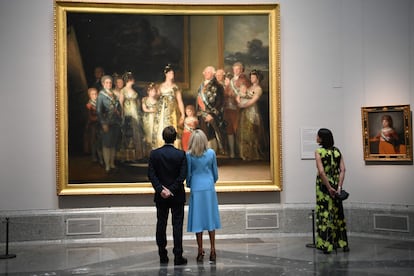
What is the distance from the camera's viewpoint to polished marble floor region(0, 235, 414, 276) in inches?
339

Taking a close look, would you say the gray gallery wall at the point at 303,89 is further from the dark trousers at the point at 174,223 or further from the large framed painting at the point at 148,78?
the dark trousers at the point at 174,223

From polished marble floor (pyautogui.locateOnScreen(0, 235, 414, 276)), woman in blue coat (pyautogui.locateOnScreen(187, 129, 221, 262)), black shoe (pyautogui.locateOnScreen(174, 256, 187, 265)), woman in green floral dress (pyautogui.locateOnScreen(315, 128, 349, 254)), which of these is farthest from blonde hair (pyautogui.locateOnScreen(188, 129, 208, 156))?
woman in green floral dress (pyautogui.locateOnScreen(315, 128, 349, 254))

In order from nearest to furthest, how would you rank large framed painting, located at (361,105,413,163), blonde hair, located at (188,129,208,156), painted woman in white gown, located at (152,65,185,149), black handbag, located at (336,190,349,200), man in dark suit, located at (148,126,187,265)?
man in dark suit, located at (148,126,187,265), blonde hair, located at (188,129,208,156), black handbag, located at (336,190,349,200), large framed painting, located at (361,105,413,163), painted woman in white gown, located at (152,65,185,149)

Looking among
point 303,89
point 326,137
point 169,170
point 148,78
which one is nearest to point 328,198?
point 326,137

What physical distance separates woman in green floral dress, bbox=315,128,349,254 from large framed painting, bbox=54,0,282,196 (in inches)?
86.0

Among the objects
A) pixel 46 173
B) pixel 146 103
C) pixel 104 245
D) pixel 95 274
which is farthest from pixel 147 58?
pixel 95 274

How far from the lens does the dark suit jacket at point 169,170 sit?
898 centimetres

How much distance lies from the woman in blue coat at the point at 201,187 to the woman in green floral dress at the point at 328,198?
7.03ft

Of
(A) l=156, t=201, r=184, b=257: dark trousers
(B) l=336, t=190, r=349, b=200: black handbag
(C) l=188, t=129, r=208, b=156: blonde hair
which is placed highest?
(C) l=188, t=129, r=208, b=156: blonde hair

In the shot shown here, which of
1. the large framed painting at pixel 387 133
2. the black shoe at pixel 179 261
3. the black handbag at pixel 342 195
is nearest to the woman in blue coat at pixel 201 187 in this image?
the black shoe at pixel 179 261

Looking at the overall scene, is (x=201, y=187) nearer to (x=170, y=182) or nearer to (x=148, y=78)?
(x=170, y=182)

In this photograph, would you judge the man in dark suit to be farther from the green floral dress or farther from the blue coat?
the green floral dress

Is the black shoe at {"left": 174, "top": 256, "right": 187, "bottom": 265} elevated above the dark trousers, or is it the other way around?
the dark trousers

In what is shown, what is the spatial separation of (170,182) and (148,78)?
12.2 ft
